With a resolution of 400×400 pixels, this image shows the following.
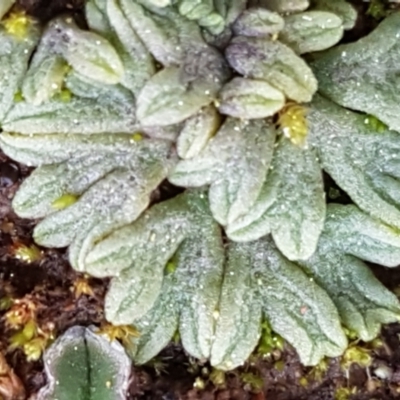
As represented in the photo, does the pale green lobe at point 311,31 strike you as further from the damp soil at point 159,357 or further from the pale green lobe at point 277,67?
the damp soil at point 159,357

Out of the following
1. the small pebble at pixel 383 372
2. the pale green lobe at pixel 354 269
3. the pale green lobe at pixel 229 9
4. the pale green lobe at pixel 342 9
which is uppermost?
the pale green lobe at pixel 229 9

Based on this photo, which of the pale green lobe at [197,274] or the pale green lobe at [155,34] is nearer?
the pale green lobe at [155,34]

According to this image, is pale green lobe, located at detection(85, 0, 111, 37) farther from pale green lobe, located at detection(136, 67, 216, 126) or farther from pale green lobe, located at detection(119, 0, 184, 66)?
pale green lobe, located at detection(136, 67, 216, 126)

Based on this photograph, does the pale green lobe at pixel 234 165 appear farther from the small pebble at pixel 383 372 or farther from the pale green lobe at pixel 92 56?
the small pebble at pixel 383 372

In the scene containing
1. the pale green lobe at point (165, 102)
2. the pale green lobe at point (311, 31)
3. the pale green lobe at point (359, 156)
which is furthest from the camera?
the pale green lobe at point (359, 156)

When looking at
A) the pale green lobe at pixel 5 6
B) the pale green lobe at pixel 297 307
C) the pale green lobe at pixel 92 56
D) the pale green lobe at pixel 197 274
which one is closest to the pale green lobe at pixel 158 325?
the pale green lobe at pixel 197 274

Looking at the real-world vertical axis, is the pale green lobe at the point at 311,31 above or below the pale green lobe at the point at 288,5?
below

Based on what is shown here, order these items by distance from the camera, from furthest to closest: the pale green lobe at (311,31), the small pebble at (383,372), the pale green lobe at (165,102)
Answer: the small pebble at (383,372) → the pale green lobe at (311,31) → the pale green lobe at (165,102)

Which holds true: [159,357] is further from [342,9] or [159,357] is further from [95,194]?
[342,9]
